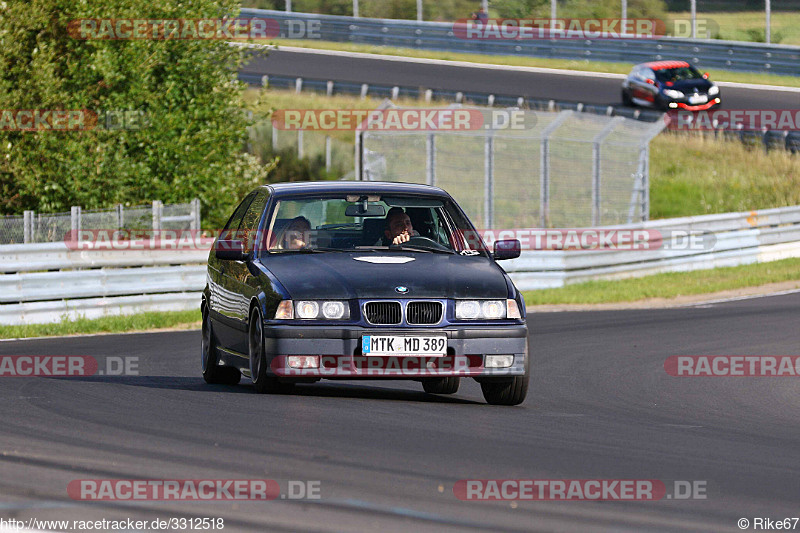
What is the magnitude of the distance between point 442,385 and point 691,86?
101 feet

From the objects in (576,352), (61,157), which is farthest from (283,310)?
(61,157)

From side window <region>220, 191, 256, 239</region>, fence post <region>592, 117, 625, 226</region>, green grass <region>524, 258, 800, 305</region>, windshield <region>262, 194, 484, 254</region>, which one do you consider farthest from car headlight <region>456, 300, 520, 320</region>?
fence post <region>592, 117, 625, 226</region>

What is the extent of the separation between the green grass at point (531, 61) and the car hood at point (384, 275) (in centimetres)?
3818

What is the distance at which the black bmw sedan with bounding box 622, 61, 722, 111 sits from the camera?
1604 inches

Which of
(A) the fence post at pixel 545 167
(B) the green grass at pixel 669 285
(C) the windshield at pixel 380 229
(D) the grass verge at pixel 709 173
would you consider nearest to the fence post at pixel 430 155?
(A) the fence post at pixel 545 167

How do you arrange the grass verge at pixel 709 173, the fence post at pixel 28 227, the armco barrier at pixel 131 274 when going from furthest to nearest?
the grass verge at pixel 709 173
the fence post at pixel 28 227
the armco barrier at pixel 131 274

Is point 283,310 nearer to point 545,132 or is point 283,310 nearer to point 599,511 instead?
point 599,511

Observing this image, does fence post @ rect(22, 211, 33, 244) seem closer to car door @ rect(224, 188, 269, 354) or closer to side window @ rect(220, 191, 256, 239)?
side window @ rect(220, 191, 256, 239)

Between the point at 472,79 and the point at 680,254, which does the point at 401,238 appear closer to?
the point at 680,254

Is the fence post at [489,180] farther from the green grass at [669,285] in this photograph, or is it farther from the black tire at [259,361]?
the black tire at [259,361]

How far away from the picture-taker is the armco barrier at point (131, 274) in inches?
727

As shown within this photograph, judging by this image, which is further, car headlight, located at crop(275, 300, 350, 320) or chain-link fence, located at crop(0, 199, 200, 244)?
chain-link fence, located at crop(0, 199, 200, 244)

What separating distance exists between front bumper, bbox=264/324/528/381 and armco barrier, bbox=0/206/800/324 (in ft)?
30.2

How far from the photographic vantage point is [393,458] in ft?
25.1
